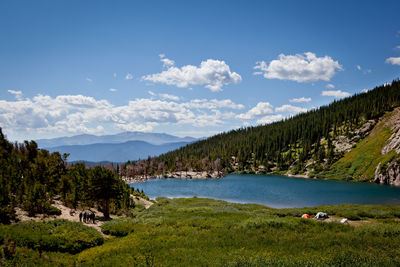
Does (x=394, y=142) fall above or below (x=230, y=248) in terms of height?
above

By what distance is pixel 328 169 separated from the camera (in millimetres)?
132750

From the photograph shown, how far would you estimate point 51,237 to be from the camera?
56.3 ft

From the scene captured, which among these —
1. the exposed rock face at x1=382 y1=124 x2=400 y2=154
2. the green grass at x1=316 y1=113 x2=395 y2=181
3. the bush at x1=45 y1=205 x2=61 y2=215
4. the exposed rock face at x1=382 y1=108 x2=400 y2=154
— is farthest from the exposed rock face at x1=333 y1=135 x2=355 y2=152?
the bush at x1=45 y1=205 x2=61 y2=215

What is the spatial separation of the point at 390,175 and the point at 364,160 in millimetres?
24388

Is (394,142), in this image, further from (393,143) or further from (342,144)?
(342,144)

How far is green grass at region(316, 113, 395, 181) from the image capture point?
344 ft

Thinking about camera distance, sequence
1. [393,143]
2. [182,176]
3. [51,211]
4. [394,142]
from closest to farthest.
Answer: [51,211] → [394,142] → [393,143] → [182,176]

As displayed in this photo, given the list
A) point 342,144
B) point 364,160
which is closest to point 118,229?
point 364,160

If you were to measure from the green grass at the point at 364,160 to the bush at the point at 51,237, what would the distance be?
385 feet

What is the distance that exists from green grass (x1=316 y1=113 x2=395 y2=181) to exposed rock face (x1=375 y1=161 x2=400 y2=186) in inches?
181

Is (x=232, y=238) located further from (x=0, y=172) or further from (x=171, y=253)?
(x=0, y=172)

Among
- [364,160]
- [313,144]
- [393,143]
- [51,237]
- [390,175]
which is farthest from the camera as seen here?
[313,144]

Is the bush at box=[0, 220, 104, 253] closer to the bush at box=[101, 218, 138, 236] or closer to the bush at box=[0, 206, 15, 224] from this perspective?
the bush at box=[101, 218, 138, 236]

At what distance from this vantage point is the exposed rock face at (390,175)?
8904cm
